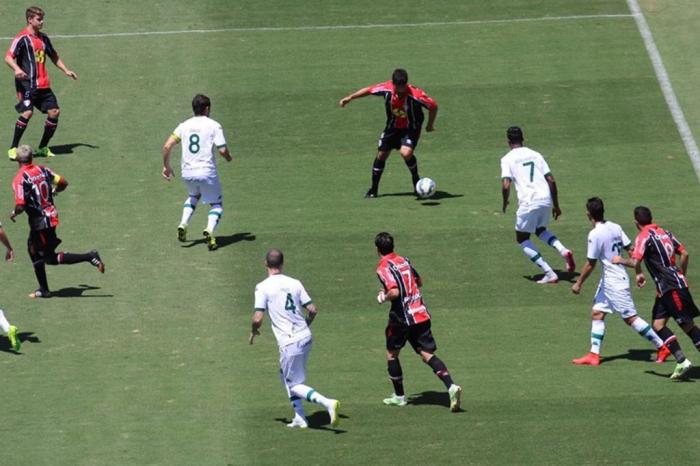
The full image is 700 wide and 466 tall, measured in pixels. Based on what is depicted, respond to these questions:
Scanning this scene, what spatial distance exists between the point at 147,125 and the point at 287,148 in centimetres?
278

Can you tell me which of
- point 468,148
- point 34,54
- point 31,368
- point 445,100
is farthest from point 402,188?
point 31,368

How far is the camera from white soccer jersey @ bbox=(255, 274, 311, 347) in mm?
16547

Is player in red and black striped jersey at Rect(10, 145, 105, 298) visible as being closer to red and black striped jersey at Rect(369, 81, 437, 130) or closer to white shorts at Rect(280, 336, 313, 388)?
white shorts at Rect(280, 336, 313, 388)

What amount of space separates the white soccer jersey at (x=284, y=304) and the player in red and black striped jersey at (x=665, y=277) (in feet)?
14.0

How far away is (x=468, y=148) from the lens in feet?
88.4

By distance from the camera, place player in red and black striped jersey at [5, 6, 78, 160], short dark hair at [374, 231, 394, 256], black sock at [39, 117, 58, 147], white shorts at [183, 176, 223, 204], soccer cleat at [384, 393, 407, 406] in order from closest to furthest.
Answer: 1. short dark hair at [374, 231, 394, 256]
2. soccer cleat at [384, 393, 407, 406]
3. white shorts at [183, 176, 223, 204]
4. player in red and black striped jersey at [5, 6, 78, 160]
5. black sock at [39, 117, 58, 147]

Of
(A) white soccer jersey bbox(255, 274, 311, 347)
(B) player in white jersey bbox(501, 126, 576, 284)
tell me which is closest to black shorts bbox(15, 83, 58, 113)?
(B) player in white jersey bbox(501, 126, 576, 284)

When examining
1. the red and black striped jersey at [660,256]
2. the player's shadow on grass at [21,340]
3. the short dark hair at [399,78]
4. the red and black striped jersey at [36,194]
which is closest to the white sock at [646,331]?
the red and black striped jersey at [660,256]

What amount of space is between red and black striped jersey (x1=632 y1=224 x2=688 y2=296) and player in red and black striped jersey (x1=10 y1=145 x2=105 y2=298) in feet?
24.2

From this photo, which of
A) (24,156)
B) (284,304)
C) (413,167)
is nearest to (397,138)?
(413,167)

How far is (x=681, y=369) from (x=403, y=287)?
139 inches

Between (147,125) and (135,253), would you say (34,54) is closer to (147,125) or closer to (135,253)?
(147,125)

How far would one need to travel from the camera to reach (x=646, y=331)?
18.4m

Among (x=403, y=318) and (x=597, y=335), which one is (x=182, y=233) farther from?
(x=597, y=335)
